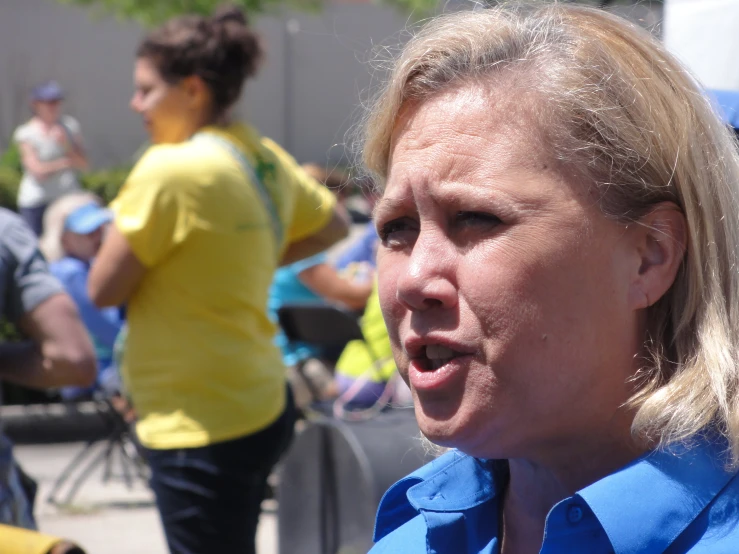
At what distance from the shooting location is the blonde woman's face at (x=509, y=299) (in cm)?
120

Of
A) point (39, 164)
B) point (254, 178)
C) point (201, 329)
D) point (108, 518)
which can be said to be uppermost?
point (254, 178)

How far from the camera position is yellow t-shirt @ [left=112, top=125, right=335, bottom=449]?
119 inches

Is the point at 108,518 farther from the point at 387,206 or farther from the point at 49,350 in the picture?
the point at 387,206

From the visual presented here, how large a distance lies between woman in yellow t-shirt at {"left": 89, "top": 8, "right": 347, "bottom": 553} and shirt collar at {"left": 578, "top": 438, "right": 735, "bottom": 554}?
2.00 metres

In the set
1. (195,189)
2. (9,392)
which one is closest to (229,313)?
(195,189)

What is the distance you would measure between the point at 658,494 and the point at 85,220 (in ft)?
17.5

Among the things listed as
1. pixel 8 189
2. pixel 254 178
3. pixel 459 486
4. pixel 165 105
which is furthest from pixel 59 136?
pixel 459 486

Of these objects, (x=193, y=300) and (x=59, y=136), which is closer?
(x=193, y=300)

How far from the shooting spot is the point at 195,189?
9.98ft

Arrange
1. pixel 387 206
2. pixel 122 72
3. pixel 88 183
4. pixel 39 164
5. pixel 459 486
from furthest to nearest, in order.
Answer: pixel 122 72
pixel 88 183
pixel 39 164
pixel 459 486
pixel 387 206

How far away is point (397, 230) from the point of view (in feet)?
4.46

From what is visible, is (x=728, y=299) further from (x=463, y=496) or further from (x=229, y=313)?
(x=229, y=313)

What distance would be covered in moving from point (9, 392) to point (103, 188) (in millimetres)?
7524

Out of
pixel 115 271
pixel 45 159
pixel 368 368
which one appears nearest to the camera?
pixel 115 271
